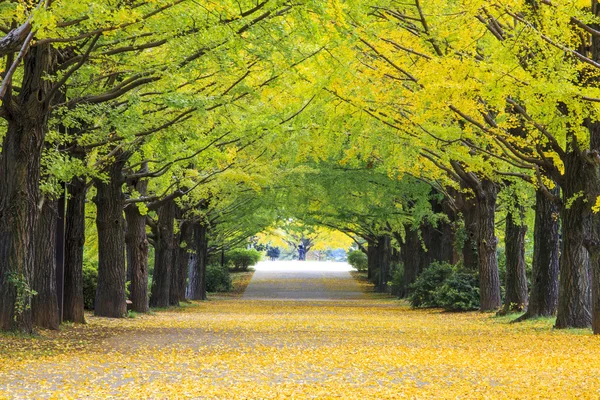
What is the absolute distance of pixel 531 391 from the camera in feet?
30.3

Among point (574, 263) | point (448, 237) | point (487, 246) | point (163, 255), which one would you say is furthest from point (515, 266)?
point (163, 255)

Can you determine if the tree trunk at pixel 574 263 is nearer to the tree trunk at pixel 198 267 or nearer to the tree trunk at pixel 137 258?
the tree trunk at pixel 137 258

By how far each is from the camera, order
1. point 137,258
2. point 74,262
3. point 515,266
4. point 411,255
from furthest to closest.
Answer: point 411,255, point 137,258, point 515,266, point 74,262

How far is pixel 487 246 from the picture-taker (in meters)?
25.6

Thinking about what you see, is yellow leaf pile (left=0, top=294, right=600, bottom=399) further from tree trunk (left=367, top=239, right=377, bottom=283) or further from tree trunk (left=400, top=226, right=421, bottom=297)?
tree trunk (left=367, top=239, right=377, bottom=283)

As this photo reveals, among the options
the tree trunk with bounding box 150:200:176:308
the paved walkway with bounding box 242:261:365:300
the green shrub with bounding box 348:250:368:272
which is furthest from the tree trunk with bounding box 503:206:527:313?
the green shrub with bounding box 348:250:368:272

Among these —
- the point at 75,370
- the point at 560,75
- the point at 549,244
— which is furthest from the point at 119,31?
the point at 549,244

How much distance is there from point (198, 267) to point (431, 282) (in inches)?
514

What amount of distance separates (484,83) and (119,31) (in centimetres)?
569

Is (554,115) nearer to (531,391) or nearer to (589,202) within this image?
(589,202)

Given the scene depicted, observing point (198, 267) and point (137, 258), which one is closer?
point (137, 258)

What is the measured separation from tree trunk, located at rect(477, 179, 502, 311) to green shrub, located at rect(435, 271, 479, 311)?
4.44ft

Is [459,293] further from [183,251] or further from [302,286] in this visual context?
[302,286]

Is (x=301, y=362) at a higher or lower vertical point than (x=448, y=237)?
lower
